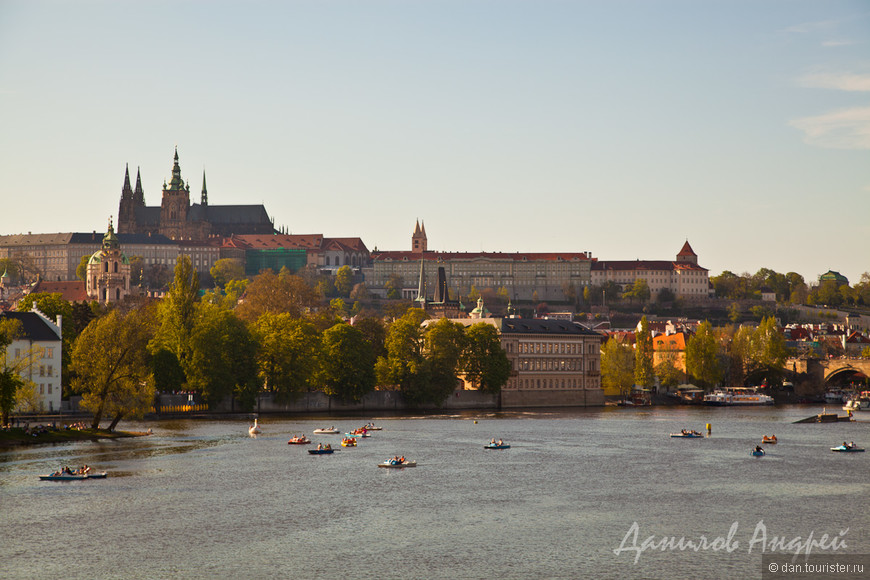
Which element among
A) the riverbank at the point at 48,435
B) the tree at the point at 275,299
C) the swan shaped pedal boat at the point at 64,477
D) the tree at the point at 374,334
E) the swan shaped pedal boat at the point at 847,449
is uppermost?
the tree at the point at 275,299

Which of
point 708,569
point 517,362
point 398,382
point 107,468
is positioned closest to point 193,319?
point 398,382

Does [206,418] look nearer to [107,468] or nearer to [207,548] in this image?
[107,468]

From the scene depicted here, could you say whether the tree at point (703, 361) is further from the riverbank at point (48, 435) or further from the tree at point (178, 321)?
the riverbank at point (48, 435)

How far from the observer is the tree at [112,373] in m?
79.9

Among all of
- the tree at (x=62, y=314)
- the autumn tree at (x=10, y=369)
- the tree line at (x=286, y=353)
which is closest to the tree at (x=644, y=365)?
the tree line at (x=286, y=353)

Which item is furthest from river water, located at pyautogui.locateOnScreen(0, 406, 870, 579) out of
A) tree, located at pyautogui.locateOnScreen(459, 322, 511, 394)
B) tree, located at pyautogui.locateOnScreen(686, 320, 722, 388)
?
tree, located at pyautogui.locateOnScreen(686, 320, 722, 388)

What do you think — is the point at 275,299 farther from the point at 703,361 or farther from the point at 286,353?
the point at 703,361

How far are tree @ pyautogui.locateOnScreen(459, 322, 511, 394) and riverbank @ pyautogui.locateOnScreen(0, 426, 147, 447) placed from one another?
1916 inches

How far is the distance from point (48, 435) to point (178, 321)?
119 ft

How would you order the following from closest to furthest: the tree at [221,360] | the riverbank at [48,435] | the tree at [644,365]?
the riverbank at [48,435], the tree at [221,360], the tree at [644,365]

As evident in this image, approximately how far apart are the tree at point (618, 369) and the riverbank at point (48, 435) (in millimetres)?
75876

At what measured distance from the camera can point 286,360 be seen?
4382 inches

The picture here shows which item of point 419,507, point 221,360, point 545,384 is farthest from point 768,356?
point 419,507

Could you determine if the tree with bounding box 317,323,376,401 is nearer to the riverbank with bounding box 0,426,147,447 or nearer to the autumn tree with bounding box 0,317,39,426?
the autumn tree with bounding box 0,317,39,426
